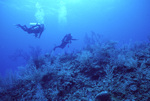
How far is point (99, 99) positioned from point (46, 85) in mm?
2584

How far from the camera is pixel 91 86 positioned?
405cm

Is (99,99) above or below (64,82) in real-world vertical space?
below

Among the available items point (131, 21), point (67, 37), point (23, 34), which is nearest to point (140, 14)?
point (131, 21)

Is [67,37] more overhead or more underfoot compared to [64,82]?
more overhead

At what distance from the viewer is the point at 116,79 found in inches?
154

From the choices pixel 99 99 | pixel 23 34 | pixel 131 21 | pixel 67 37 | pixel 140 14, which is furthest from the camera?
pixel 23 34

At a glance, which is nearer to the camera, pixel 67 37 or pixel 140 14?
pixel 67 37

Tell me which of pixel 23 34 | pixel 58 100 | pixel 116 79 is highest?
pixel 23 34

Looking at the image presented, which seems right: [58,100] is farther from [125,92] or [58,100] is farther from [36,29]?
[36,29]

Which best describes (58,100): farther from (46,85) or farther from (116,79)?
(116,79)

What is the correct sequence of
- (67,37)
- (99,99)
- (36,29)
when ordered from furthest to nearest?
(67,37)
(36,29)
(99,99)

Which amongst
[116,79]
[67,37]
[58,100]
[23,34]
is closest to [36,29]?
[67,37]

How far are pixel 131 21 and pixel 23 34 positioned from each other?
142780 mm

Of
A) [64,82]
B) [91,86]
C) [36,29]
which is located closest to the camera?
[91,86]
